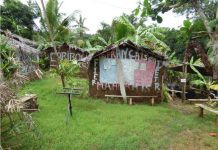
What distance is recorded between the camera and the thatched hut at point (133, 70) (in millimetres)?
14344

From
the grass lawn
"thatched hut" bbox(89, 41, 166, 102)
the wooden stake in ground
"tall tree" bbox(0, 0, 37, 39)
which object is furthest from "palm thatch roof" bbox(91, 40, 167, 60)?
"tall tree" bbox(0, 0, 37, 39)

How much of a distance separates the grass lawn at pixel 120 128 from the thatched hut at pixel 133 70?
1.74 meters

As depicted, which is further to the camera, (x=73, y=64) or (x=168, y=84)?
(x=168, y=84)

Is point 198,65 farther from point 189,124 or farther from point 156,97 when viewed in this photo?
point 189,124

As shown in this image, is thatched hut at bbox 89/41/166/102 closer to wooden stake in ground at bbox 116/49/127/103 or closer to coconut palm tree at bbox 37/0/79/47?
wooden stake in ground at bbox 116/49/127/103

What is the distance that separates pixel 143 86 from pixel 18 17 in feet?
65.6

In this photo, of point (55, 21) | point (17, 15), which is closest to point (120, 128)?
point (55, 21)

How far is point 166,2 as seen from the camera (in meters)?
5.27

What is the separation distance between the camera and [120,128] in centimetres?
906

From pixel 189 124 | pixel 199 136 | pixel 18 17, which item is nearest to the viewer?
pixel 199 136

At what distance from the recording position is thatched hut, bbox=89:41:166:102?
14.3 metres

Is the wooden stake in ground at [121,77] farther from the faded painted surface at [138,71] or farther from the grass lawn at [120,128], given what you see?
the grass lawn at [120,128]

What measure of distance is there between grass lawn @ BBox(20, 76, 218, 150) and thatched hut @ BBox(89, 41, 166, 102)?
174 centimetres

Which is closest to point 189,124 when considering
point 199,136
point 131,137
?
point 199,136
